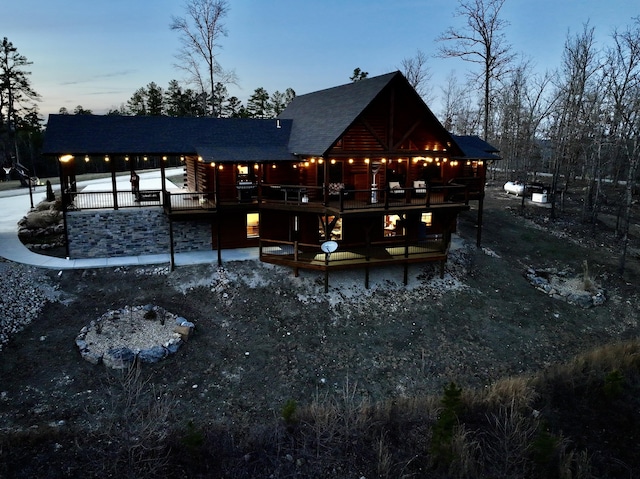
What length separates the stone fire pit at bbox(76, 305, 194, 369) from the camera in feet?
42.2

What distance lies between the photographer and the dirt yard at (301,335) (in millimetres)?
11898

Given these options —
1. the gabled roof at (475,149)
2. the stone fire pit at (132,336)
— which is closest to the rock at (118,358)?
the stone fire pit at (132,336)

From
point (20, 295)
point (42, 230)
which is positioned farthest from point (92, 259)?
point (42, 230)

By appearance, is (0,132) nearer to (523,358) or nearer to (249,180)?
(249,180)

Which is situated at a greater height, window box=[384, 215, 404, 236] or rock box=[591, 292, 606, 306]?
window box=[384, 215, 404, 236]

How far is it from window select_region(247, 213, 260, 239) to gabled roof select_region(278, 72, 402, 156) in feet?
12.7

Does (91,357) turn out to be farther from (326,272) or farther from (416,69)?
(416,69)

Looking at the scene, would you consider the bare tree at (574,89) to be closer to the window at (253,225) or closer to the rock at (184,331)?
the window at (253,225)

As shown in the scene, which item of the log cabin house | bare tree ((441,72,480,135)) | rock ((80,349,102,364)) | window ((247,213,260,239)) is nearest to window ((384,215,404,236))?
the log cabin house

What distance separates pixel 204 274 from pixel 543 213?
2595 centimetres

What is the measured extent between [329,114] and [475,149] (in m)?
9.70

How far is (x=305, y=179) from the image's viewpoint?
21188mm

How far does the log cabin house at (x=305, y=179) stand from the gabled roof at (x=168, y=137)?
5 cm

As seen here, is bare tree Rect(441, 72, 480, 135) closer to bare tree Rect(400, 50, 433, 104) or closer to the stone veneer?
bare tree Rect(400, 50, 433, 104)
